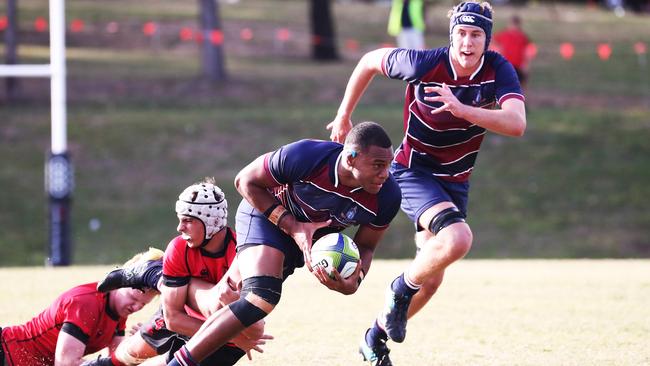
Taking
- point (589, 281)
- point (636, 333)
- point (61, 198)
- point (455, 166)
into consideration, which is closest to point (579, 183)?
point (589, 281)

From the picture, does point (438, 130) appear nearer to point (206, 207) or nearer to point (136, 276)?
point (206, 207)

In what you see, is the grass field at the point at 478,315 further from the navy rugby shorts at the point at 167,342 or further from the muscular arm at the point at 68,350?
the muscular arm at the point at 68,350

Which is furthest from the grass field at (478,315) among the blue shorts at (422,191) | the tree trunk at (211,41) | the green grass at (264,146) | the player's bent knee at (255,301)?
the tree trunk at (211,41)

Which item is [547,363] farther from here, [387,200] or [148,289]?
[148,289]

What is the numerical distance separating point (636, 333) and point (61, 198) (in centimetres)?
806

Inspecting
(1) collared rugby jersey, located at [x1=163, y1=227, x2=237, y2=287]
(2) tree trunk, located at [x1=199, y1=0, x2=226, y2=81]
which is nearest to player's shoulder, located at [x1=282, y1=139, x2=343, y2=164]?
(1) collared rugby jersey, located at [x1=163, y1=227, x2=237, y2=287]

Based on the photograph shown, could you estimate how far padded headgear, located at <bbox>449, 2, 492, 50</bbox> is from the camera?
703cm

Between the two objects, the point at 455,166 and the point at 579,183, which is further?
the point at 579,183

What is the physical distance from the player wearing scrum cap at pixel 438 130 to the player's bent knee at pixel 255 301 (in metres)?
1.03

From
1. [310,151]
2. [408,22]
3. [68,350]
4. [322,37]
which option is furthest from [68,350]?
[322,37]

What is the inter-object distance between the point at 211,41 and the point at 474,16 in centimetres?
1800

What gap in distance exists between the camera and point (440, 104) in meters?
7.18

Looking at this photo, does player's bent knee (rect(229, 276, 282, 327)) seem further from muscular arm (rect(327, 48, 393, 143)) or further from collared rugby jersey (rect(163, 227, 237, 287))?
muscular arm (rect(327, 48, 393, 143))

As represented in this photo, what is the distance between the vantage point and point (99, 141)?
2119 centimetres
